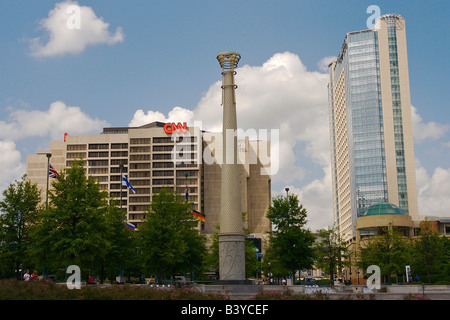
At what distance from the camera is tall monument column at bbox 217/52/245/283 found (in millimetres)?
44062

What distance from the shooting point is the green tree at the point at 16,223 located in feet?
174

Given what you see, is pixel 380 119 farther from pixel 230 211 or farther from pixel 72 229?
pixel 72 229

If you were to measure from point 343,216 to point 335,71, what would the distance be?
5255 centimetres

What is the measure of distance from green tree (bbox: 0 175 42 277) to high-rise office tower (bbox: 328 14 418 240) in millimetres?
106455

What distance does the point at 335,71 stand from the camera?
182 m

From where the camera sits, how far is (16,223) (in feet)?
178

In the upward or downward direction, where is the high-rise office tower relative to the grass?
upward

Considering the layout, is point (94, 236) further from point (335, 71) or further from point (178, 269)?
point (335, 71)

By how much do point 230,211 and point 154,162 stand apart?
103 m

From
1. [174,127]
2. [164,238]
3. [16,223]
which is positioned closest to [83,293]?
[164,238]

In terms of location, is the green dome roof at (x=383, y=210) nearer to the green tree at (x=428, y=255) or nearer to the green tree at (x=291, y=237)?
the green tree at (x=428, y=255)

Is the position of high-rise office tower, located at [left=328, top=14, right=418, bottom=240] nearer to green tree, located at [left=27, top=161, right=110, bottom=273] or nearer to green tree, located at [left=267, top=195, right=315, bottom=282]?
green tree, located at [left=267, top=195, right=315, bottom=282]

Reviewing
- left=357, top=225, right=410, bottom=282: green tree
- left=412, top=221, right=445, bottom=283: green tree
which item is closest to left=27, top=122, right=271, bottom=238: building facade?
left=412, top=221, right=445, bottom=283: green tree
